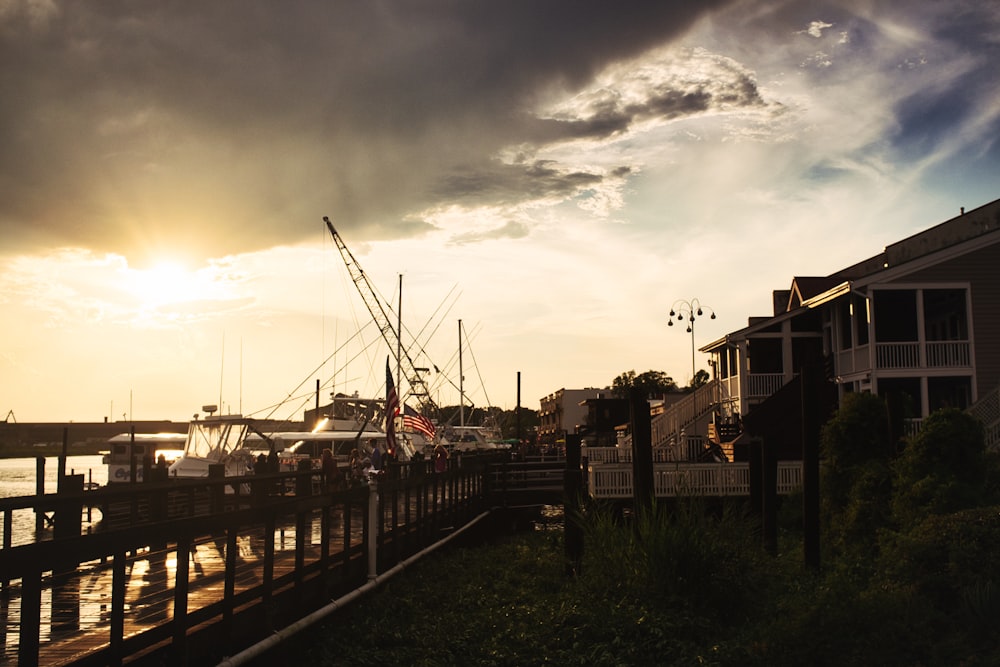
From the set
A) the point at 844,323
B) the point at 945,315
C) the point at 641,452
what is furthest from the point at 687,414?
the point at 641,452

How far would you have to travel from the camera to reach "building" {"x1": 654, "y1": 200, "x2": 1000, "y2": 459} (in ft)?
106

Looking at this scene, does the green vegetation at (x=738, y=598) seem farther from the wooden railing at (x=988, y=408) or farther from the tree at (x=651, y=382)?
the tree at (x=651, y=382)

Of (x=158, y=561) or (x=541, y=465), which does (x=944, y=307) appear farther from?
(x=158, y=561)

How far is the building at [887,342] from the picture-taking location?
3228cm


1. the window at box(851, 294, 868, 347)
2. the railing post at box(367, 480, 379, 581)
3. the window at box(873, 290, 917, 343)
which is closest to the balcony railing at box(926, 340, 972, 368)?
the window at box(851, 294, 868, 347)

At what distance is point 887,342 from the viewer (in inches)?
1342

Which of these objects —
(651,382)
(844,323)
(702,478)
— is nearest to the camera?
(702,478)

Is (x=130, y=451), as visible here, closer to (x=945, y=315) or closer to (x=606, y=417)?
(x=945, y=315)

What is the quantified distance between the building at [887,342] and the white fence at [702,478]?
370 centimetres

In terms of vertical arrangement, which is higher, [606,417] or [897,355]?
[897,355]

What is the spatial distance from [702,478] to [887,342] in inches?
415

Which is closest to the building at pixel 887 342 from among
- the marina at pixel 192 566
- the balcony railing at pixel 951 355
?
the balcony railing at pixel 951 355

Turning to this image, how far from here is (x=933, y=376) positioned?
32.3 m

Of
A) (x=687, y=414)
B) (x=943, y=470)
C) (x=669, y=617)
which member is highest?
(x=687, y=414)
